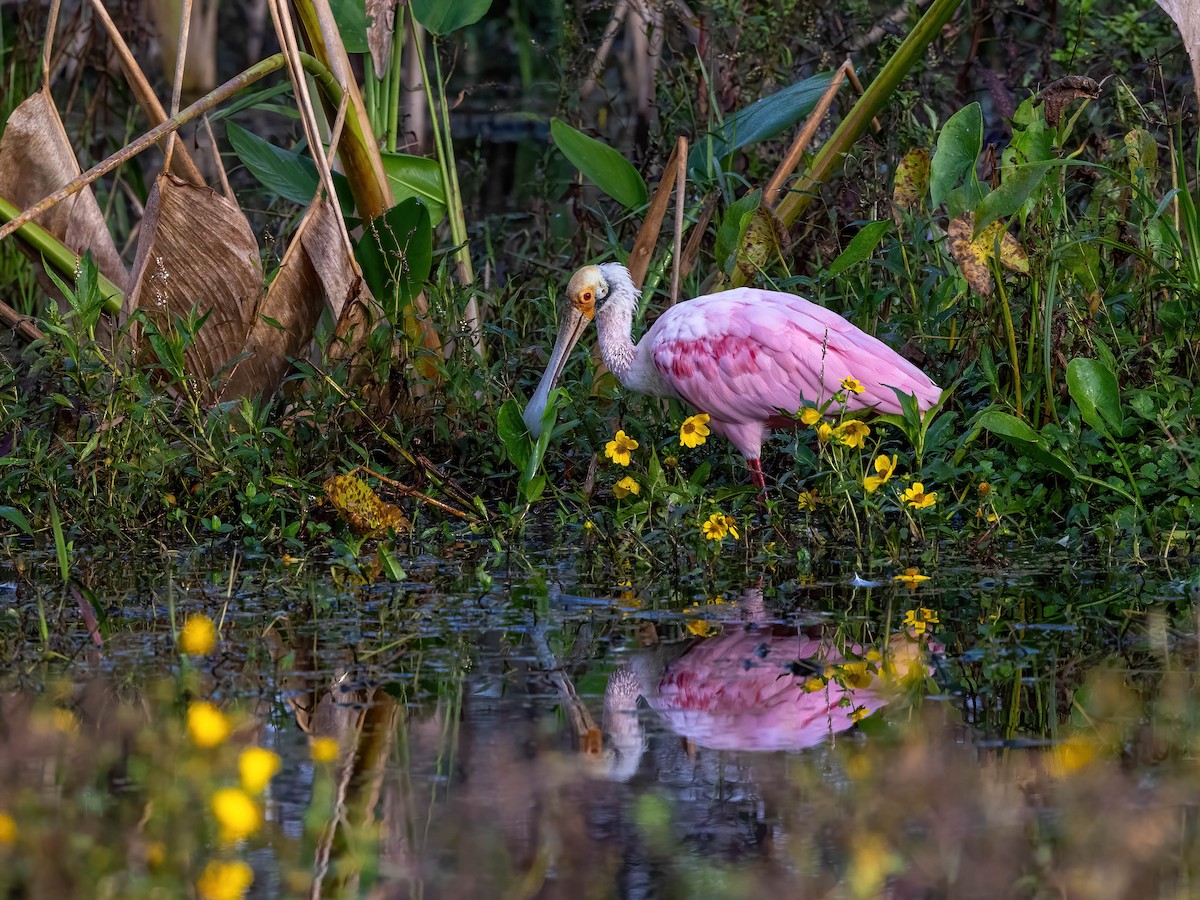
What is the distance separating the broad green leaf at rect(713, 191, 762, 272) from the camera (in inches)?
198

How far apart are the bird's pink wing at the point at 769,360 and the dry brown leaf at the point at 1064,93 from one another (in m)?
0.76

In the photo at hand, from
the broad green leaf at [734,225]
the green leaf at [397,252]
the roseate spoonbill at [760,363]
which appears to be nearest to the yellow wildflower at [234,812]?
the roseate spoonbill at [760,363]

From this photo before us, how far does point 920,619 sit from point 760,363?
4.01 ft

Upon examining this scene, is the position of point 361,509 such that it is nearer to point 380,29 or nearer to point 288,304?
point 288,304

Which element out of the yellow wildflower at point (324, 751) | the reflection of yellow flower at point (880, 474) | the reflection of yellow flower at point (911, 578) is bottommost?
the yellow wildflower at point (324, 751)

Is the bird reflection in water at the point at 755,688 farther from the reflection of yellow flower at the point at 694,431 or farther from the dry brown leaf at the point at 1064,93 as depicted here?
the dry brown leaf at the point at 1064,93

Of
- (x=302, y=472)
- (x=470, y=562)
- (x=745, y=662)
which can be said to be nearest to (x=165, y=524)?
(x=302, y=472)

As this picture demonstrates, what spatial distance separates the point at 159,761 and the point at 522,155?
28.8ft

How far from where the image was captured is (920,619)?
3.54 m

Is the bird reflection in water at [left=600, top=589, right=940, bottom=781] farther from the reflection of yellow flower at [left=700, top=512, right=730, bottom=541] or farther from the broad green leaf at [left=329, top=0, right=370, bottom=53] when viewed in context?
the broad green leaf at [left=329, top=0, right=370, bottom=53]

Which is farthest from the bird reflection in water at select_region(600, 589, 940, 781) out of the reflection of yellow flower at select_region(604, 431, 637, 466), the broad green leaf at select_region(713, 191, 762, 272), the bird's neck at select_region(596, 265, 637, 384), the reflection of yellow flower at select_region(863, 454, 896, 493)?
the broad green leaf at select_region(713, 191, 762, 272)

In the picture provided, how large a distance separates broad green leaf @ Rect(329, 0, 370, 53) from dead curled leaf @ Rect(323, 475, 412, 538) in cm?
186

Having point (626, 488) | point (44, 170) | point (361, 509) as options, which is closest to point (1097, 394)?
point (626, 488)

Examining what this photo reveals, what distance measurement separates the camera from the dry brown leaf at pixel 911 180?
5.07m
